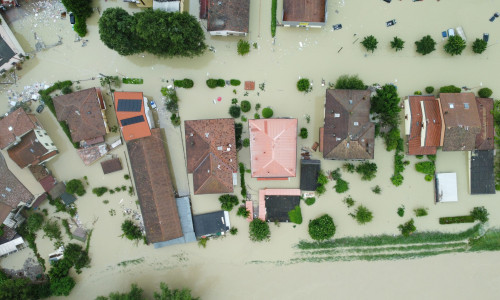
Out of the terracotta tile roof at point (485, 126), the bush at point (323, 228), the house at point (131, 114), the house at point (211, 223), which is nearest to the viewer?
the house at point (131, 114)

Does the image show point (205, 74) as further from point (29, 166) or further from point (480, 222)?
point (480, 222)

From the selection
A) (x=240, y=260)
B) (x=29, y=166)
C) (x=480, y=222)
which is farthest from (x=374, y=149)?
(x=29, y=166)

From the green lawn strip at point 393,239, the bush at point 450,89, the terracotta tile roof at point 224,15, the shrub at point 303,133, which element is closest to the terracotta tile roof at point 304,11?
the terracotta tile roof at point 224,15

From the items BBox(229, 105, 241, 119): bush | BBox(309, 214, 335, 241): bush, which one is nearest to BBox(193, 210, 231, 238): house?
BBox(309, 214, 335, 241): bush

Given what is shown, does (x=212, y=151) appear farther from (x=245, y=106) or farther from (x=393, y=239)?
(x=393, y=239)

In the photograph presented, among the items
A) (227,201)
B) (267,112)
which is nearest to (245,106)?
(267,112)

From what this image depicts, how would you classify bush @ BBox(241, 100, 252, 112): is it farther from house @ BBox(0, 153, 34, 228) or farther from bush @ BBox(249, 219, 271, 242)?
house @ BBox(0, 153, 34, 228)

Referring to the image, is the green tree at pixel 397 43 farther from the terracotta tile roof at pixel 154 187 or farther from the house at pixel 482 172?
the terracotta tile roof at pixel 154 187
